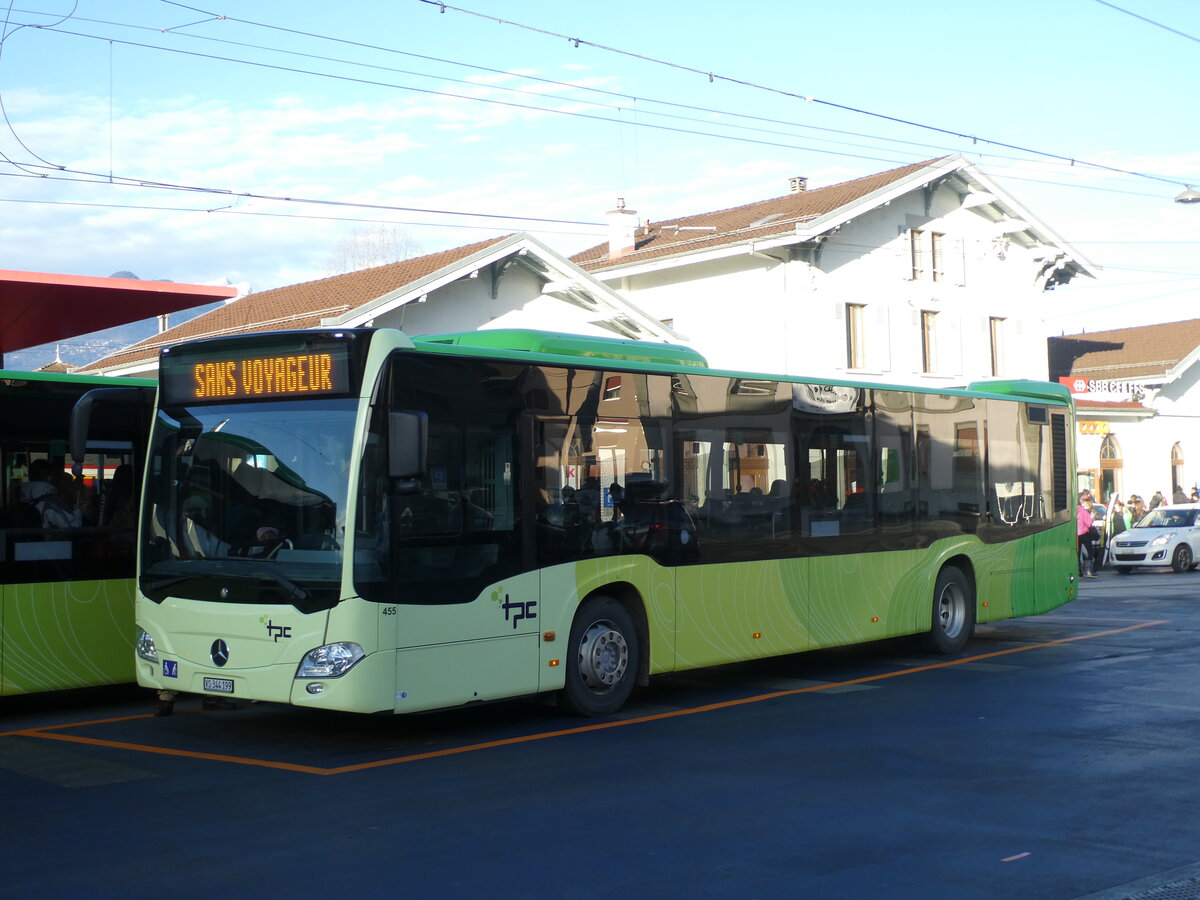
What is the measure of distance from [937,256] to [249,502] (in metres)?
33.1

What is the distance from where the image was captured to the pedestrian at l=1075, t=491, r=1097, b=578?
28.6 metres

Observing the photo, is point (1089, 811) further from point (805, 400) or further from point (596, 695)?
point (805, 400)

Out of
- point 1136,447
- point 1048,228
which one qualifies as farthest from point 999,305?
Result: point 1136,447

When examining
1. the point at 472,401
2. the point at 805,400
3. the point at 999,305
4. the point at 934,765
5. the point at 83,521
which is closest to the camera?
the point at 934,765

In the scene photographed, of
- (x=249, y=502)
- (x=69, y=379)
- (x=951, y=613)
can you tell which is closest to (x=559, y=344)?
(x=249, y=502)

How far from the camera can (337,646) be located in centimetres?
891

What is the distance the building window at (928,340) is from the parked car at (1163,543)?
9156mm

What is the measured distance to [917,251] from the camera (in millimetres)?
38906

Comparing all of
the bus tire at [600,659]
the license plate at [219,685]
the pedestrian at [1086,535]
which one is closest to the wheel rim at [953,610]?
the bus tire at [600,659]

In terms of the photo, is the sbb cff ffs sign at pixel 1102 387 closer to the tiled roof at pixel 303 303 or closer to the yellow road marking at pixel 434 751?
the tiled roof at pixel 303 303

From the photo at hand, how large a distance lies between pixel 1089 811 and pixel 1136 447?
39.6 meters

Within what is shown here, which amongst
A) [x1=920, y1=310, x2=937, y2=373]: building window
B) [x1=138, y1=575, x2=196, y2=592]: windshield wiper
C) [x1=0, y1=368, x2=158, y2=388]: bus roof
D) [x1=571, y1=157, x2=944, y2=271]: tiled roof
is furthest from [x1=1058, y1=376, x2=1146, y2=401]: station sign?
[x1=138, y1=575, x2=196, y2=592]: windshield wiper

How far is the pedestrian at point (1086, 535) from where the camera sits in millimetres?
28578

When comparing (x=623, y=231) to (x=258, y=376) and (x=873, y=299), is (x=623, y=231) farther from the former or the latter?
(x=258, y=376)
